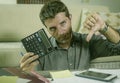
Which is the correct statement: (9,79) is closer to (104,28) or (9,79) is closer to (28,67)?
(28,67)

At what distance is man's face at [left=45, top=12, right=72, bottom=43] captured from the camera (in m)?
1.31

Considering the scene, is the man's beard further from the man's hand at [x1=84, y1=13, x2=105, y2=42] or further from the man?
the man's hand at [x1=84, y1=13, x2=105, y2=42]

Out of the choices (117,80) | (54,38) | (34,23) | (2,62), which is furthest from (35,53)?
(34,23)

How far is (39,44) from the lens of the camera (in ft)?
3.52

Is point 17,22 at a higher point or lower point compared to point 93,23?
lower

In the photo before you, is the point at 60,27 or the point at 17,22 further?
the point at 17,22

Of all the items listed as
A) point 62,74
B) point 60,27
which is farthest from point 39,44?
point 60,27

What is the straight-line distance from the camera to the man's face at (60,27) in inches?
51.7

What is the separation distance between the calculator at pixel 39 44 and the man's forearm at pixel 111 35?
12.2 inches

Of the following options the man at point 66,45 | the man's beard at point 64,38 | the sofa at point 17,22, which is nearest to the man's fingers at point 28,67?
the man at point 66,45

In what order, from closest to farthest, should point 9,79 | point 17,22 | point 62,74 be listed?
point 9,79
point 62,74
point 17,22

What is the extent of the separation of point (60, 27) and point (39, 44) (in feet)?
0.96

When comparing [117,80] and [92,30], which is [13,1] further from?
[117,80]

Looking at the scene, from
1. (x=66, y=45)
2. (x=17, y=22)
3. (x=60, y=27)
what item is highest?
(x=60, y=27)
